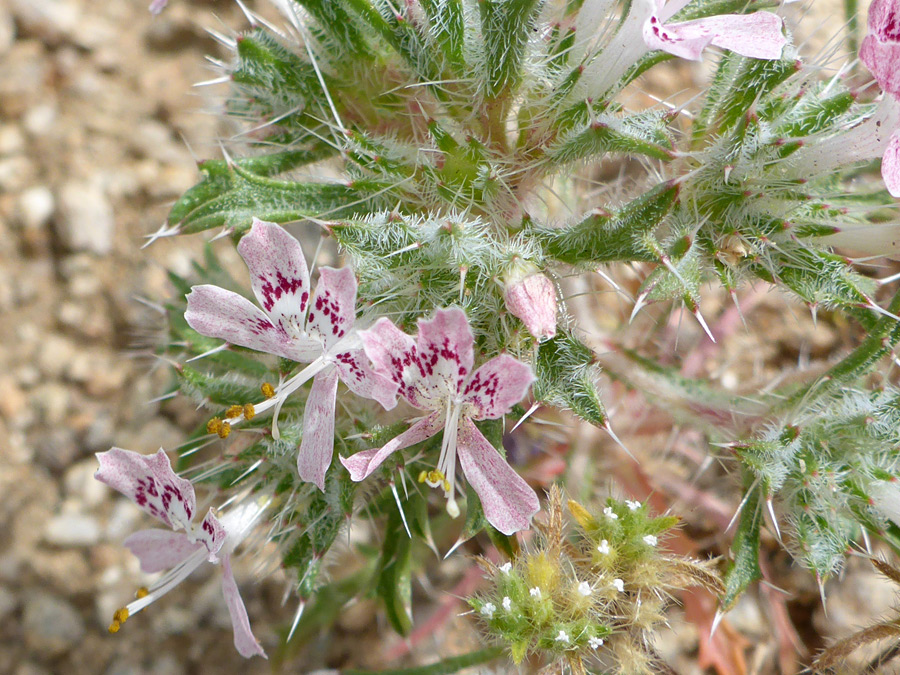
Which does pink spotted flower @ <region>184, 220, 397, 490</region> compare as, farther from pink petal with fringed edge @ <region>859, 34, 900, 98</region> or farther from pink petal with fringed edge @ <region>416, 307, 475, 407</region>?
pink petal with fringed edge @ <region>859, 34, 900, 98</region>

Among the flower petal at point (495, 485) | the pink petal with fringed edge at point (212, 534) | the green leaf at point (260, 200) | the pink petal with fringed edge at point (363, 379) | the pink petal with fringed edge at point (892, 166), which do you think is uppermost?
the pink petal with fringed edge at point (892, 166)

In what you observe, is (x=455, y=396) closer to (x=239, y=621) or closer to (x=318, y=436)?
(x=318, y=436)

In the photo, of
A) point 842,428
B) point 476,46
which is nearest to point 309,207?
point 476,46

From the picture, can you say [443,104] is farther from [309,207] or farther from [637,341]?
[637,341]

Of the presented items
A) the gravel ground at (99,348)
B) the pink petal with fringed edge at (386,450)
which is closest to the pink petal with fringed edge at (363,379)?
the pink petal with fringed edge at (386,450)

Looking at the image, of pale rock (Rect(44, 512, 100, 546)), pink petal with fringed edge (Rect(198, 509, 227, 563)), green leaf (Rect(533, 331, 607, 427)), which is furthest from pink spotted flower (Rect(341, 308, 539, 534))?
pale rock (Rect(44, 512, 100, 546))

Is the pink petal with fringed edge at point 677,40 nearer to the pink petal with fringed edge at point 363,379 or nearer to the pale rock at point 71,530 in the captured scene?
the pink petal with fringed edge at point 363,379

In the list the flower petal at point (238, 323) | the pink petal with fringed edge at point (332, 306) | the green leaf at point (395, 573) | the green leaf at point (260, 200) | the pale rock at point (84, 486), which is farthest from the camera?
the pale rock at point (84, 486)
